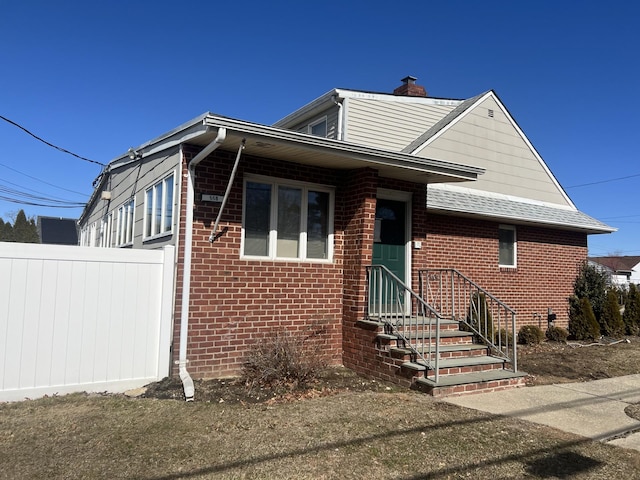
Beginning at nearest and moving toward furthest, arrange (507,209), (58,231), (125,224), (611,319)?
(125,224), (507,209), (611,319), (58,231)

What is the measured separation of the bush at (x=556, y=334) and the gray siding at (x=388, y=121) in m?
6.14

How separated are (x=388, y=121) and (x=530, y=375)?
7651mm

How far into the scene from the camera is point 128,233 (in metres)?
10.5

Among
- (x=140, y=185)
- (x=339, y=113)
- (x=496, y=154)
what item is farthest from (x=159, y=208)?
(x=496, y=154)

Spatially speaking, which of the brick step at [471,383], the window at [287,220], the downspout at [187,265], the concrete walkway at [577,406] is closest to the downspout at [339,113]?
the window at [287,220]

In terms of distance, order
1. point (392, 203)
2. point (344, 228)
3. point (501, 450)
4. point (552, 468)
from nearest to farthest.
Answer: point (552, 468) → point (501, 450) → point (344, 228) → point (392, 203)

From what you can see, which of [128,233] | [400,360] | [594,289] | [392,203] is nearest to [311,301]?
[400,360]

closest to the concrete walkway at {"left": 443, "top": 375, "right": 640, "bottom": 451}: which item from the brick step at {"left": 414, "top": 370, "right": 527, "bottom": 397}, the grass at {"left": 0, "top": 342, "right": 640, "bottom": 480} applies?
the brick step at {"left": 414, "top": 370, "right": 527, "bottom": 397}

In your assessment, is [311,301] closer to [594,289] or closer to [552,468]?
[552,468]

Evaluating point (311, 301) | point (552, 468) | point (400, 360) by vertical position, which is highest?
point (311, 301)

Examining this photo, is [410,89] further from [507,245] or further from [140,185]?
[140,185]

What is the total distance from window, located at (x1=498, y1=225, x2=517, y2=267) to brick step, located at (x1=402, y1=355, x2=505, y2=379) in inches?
196

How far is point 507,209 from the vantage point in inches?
462

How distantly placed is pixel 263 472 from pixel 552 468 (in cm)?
245
